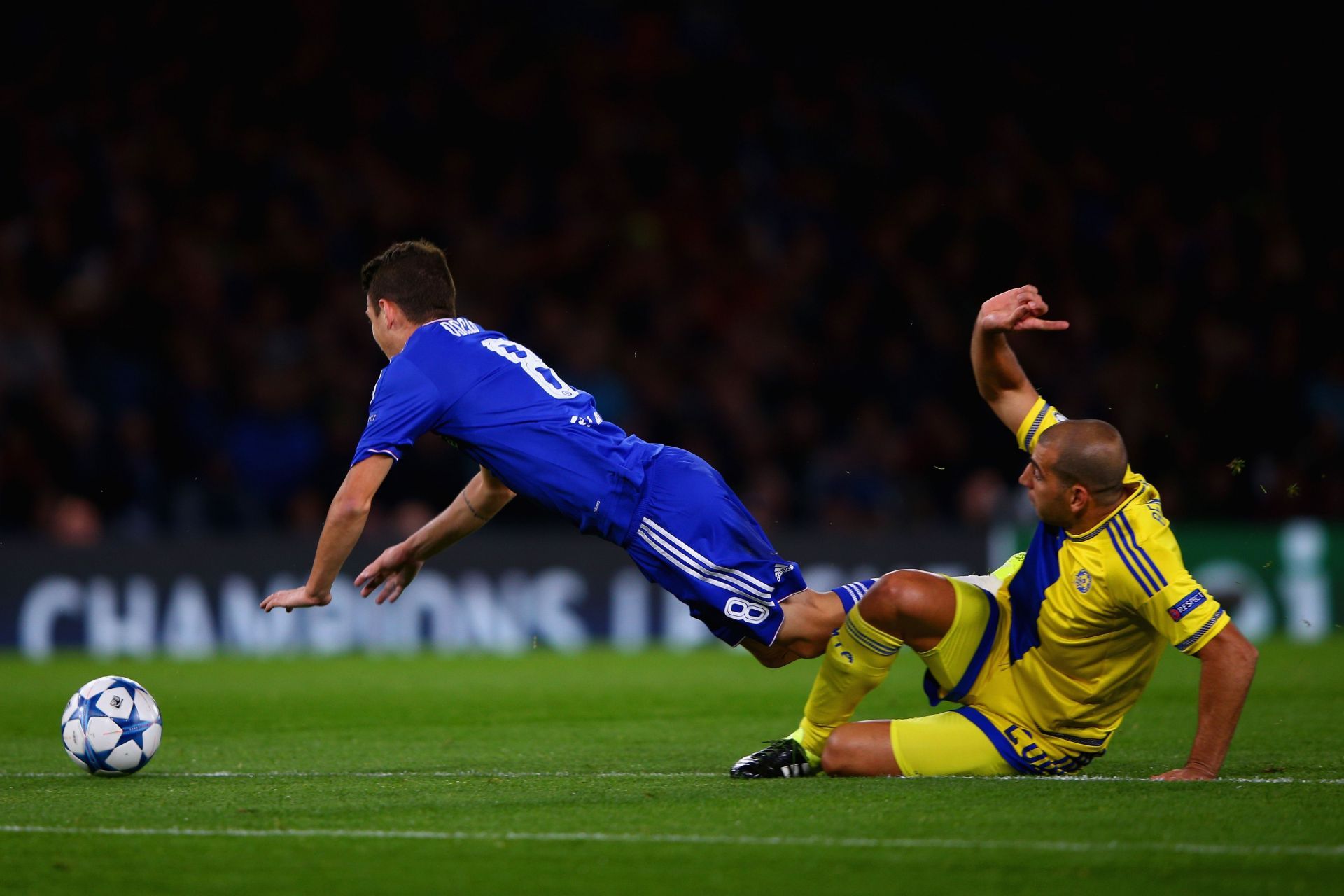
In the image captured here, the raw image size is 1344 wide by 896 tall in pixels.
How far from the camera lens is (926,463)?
1395 centimetres

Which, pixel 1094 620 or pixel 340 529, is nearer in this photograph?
pixel 1094 620

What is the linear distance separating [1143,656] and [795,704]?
3305mm

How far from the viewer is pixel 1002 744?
532 cm

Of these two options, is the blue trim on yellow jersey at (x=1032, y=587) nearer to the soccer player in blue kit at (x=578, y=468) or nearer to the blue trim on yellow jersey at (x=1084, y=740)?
the blue trim on yellow jersey at (x=1084, y=740)

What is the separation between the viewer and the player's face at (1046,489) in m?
5.04

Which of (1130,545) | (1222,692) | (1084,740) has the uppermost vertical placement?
(1130,545)

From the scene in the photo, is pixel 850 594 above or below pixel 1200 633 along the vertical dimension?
above

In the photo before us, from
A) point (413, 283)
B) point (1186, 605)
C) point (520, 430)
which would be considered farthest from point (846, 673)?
point (413, 283)

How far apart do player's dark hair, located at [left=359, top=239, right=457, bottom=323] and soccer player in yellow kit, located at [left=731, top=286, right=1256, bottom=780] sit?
182cm

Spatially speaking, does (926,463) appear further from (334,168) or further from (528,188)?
(334,168)

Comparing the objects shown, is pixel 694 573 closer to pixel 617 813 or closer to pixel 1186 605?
pixel 617 813

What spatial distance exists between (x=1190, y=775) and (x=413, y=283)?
303 cm

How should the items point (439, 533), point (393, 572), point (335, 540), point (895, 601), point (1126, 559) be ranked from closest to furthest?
point (1126, 559), point (895, 601), point (335, 540), point (393, 572), point (439, 533)

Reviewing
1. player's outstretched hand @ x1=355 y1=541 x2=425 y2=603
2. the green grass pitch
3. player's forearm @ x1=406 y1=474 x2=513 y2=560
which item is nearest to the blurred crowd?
the green grass pitch
